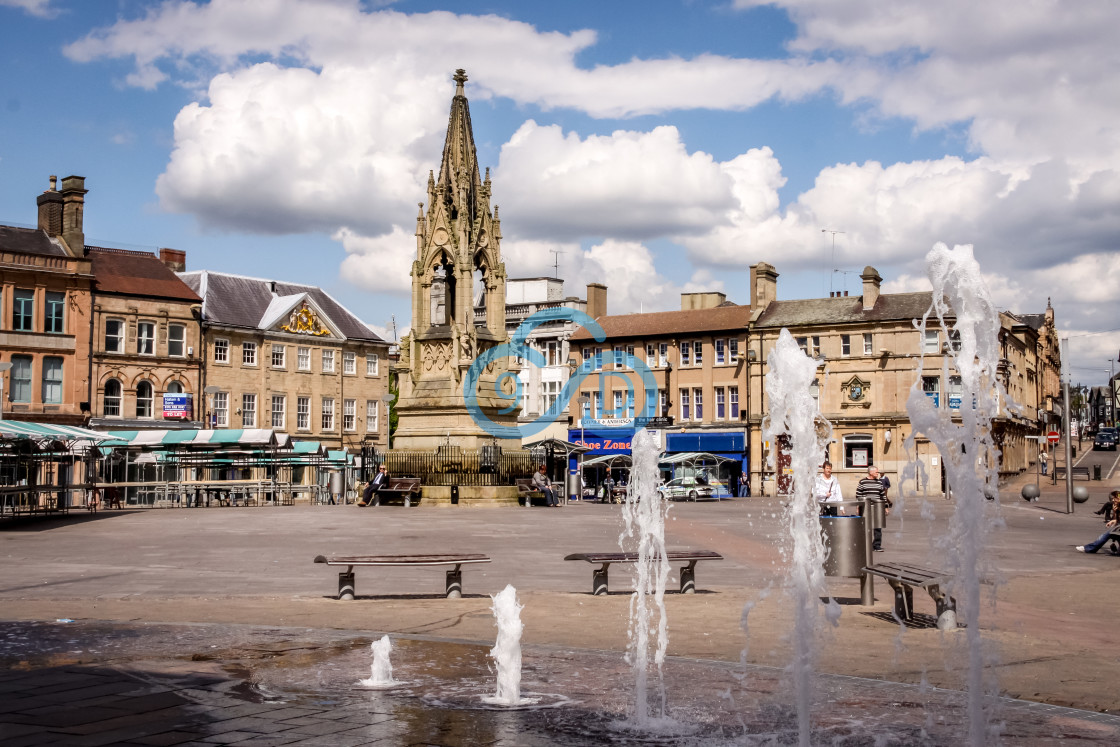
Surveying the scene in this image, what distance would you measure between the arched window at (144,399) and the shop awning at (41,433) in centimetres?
2675

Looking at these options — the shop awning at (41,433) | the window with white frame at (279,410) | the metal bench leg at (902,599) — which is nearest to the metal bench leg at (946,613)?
the metal bench leg at (902,599)

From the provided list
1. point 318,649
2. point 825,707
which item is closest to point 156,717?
point 318,649

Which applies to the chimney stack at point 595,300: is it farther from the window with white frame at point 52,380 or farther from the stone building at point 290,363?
the window with white frame at point 52,380

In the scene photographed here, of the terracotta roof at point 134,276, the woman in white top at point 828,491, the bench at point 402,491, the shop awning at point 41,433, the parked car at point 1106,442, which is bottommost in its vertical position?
the bench at point 402,491

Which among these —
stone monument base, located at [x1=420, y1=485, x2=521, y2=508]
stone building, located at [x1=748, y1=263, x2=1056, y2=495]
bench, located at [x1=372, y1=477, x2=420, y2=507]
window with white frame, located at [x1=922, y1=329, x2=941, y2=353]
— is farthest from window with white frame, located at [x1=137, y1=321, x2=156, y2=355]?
window with white frame, located at [x1=922, y1=329, x2=941, y2=353]

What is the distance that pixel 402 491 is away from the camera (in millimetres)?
35531

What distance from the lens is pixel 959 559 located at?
709 centimetres

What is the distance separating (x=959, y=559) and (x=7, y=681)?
21.8 feet

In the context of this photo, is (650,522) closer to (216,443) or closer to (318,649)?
(318,649)

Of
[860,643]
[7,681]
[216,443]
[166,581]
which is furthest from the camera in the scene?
[216,443]

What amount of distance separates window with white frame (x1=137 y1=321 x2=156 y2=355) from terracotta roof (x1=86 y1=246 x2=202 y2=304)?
1591 millimetres

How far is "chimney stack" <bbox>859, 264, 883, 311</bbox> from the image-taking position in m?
62.3

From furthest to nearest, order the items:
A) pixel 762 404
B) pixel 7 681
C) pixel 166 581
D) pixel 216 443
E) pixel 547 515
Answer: pixel 762 404 → pixel 216 443 → pixel 547 515 → pixel 166 581 → pixel 7 681

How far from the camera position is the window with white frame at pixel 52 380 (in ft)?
171
